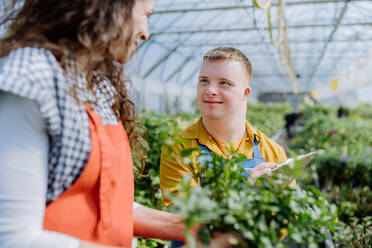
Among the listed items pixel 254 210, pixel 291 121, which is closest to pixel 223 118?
pixel 254 210

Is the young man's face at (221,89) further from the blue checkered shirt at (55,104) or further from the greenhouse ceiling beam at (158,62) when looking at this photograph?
the greenhouse ceiling beam at (158,62)

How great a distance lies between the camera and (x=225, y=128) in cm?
153

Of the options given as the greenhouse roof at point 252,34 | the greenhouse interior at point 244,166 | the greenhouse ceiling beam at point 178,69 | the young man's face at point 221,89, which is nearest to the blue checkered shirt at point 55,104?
the greenhouse interior at point 244,166

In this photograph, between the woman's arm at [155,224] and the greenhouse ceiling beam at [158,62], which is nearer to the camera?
the woman's arm at [155,224]

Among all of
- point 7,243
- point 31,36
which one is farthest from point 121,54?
point 7,243

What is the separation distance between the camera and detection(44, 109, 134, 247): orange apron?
784 millimetres

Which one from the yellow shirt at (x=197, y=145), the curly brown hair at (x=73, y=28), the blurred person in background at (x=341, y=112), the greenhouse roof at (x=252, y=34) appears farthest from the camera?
the blurred person in background at (x=341, y=112)

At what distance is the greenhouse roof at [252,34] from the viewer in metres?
12.0

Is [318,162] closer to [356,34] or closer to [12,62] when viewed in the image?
[12,62]

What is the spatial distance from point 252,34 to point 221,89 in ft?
54.3

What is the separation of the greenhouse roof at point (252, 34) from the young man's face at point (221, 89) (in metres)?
6.46

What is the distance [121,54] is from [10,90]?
1.00 ft

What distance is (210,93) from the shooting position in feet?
4.78

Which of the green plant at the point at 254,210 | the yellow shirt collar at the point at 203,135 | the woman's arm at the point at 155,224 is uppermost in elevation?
the yellow shirt collar at the point at 203,135
